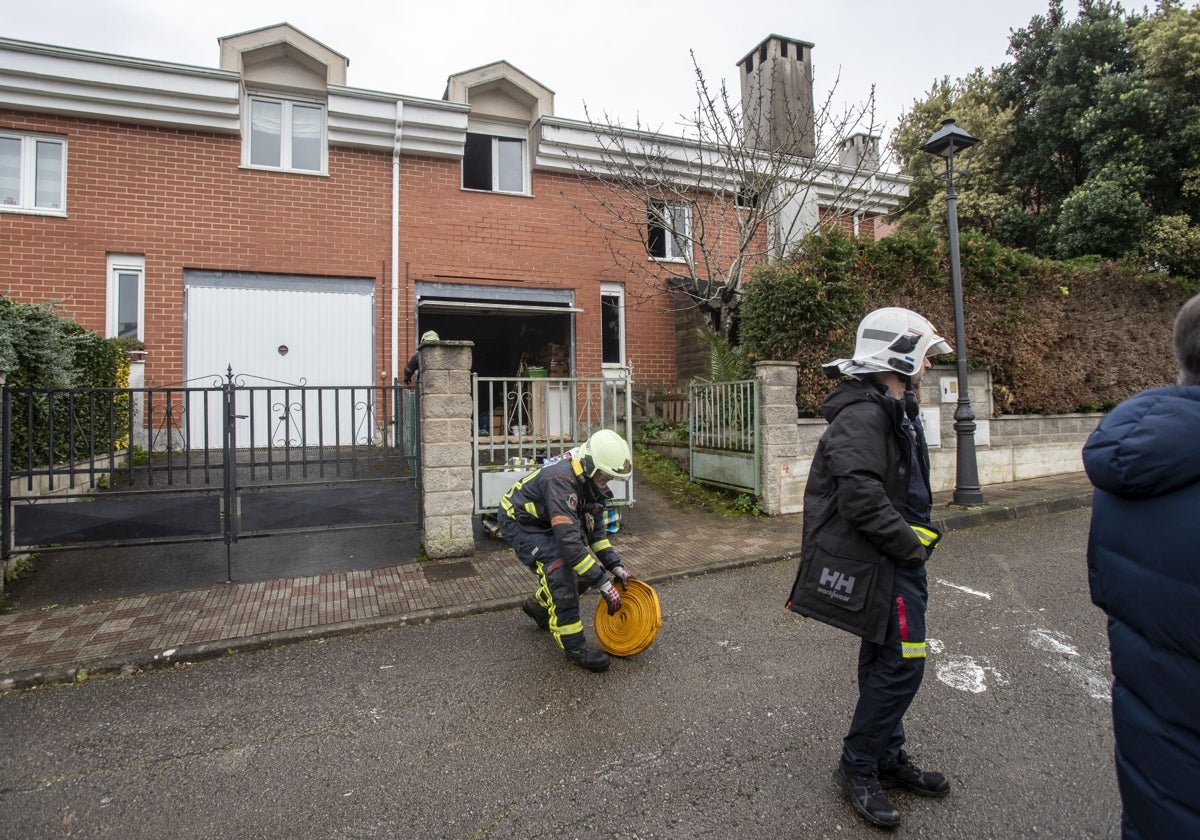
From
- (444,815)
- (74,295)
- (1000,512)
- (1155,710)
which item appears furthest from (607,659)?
(74,295)

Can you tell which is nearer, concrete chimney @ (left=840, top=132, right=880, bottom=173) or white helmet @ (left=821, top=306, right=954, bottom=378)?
white helmet @ (left=821, top=306, right=954, bottom=378)

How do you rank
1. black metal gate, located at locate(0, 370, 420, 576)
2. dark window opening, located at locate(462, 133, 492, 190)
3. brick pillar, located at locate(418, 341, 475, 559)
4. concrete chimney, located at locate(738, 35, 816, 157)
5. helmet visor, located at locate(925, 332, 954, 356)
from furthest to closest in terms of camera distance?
concrete chimney, located at locate(738, 35, 816, 157) < dark window opening, located at locate(462, 133, 492, 190) < brick pillar, located at locate(418, 341, 475, 559) < black metal gate, located at locate(0, 370, 420, 576) < helmet visor, located at locate(925, 332, 954, 356)

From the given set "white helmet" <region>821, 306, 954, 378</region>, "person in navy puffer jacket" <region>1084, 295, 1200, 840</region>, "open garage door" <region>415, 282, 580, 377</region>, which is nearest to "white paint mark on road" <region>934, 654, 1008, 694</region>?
"white helmet" <region>821, 306, 954, 378</region>

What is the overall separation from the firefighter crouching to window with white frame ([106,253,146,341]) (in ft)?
29.6

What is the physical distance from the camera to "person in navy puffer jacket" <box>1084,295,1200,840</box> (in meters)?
1.47

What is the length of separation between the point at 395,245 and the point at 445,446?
630cm

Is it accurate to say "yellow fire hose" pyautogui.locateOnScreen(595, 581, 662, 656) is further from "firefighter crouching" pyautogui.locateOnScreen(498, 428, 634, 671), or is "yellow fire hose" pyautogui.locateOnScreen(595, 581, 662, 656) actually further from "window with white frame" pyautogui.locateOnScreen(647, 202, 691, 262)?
"window with white frame" pyautogui.locateOnScreen(647, 202, 691, 262)

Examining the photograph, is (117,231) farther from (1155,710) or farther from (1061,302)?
(1061,302)

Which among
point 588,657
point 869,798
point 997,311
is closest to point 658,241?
point 997,311

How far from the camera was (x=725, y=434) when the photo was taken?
356 inches

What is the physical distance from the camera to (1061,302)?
1109 centimetres

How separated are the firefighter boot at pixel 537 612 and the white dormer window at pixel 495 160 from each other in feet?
31.6

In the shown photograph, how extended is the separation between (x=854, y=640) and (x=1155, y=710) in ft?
9.58

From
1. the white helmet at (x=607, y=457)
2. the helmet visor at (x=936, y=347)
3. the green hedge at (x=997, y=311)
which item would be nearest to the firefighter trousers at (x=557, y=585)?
the white helmet at (x=607, y=457)
